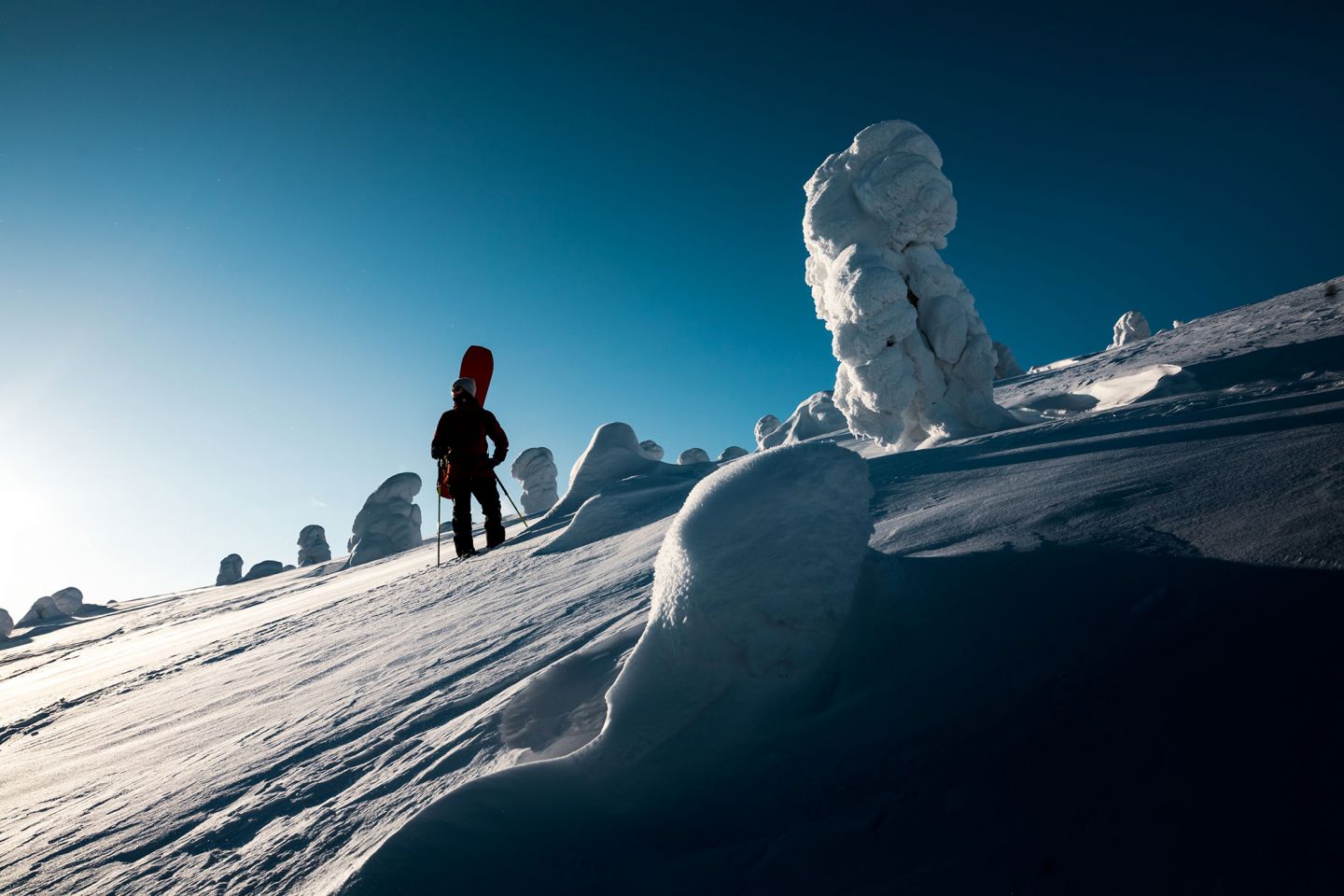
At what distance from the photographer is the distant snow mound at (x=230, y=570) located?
101 feet

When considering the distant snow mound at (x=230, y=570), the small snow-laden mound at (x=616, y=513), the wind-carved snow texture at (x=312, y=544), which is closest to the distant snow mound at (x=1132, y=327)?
the small snow-laden mound at (x=616, y=513)

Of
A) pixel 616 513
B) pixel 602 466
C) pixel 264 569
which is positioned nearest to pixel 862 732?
pixel 616 513

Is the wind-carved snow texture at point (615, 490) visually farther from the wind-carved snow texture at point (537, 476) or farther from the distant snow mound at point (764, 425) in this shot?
the distant snow mound at point (764, 425)

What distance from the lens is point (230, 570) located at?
30.9 meters

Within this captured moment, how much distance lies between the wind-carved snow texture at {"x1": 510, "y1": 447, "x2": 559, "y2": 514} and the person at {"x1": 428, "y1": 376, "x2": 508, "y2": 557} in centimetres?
2083

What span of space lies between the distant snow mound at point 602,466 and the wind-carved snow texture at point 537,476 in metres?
16.9

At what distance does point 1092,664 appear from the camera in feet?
4.58

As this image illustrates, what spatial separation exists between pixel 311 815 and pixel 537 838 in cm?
99

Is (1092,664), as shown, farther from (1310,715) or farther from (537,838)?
(537,838)

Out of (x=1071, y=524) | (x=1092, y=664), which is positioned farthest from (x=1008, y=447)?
(x=1092, y=664)

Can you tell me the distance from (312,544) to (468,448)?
29242mm

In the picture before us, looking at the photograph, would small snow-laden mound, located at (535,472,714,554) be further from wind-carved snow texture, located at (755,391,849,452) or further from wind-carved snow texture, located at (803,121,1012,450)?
wind-carved snow texture, located at (755,391,849,452)

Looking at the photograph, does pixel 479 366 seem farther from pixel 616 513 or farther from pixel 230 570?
pixel 230 570

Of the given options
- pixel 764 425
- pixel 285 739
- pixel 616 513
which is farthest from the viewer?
pixel 764 425
